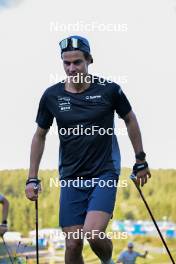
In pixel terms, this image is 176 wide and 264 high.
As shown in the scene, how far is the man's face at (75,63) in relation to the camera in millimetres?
6246

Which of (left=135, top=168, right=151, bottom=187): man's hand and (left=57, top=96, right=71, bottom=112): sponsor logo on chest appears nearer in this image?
(left=57, top=96, right=71, bottom=112): sponsor logo on chest

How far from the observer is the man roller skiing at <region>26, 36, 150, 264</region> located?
245 inches

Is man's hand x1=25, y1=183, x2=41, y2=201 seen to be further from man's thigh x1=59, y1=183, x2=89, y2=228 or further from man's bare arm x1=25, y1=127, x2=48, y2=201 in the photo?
man's thigh x1=59, y1=183, x2=89, y2=228

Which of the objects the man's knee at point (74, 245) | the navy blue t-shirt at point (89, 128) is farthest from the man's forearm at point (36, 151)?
the man's knee at point (74, 245)

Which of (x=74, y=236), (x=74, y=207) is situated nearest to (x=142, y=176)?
(x=74, y=207)

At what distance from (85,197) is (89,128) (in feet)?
1.86

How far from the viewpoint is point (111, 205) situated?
6.27 m

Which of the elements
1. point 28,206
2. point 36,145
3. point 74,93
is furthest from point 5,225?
point 28,206

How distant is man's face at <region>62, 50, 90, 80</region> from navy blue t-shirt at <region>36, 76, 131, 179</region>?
20cm

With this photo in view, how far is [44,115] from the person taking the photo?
6.61 metres

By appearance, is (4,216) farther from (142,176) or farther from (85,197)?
(142,176)

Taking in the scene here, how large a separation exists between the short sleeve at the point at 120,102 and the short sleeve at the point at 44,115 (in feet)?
1.92

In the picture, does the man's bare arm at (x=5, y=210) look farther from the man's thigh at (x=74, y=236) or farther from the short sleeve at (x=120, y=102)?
the short sleeve at (x=120, y=102)

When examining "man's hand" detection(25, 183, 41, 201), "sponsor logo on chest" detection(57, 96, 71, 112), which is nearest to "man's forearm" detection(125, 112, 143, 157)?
"sponsor logo on chest" detection(57, 96, 71, 112)
